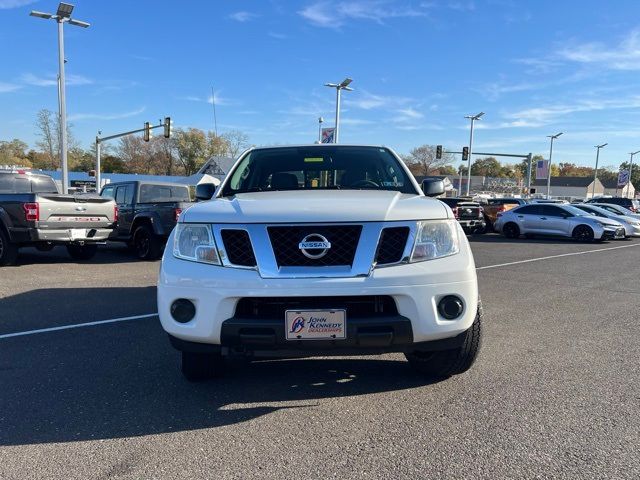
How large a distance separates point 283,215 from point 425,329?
3.65ft

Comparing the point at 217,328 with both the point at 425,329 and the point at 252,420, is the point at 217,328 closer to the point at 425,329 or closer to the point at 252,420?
the point at 252,420

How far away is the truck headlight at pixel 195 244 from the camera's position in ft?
10.8

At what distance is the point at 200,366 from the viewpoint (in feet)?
12.7

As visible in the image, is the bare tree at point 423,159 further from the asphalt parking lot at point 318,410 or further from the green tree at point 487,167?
the asphalt parking lot at point 318,410

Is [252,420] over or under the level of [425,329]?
under

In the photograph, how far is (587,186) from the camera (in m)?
114

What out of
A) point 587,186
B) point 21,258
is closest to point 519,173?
point 587,186

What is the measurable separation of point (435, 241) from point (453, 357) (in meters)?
0.95

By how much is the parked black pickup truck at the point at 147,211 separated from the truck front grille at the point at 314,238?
8.12m

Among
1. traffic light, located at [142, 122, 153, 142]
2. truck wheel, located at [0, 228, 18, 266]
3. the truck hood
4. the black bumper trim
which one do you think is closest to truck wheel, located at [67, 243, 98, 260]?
truck wheel, located at [0, 228, 18, 266]

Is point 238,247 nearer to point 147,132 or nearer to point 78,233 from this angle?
point 78,233

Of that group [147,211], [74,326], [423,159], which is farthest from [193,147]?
[74,326]

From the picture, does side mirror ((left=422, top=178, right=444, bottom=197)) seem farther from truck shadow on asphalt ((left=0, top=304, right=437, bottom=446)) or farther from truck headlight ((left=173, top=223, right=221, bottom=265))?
truck headlight ((left=173, top=223, right=221, bottom=265))

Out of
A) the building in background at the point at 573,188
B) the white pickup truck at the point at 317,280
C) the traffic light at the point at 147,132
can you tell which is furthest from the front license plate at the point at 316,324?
the building in background at the point at 573,188
